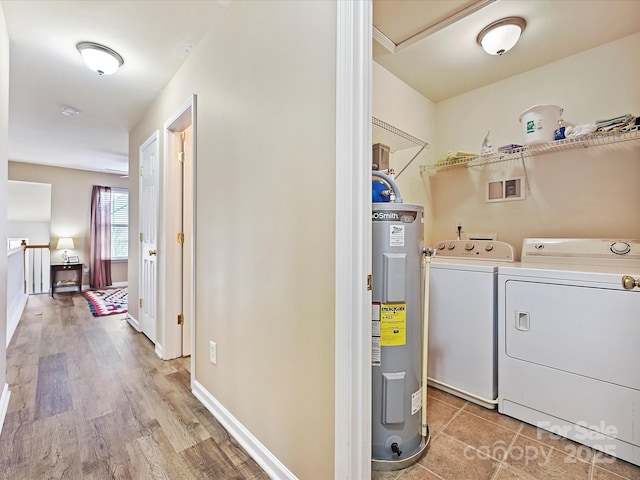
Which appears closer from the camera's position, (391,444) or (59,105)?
(391,444)

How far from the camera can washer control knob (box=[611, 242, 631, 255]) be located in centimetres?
165

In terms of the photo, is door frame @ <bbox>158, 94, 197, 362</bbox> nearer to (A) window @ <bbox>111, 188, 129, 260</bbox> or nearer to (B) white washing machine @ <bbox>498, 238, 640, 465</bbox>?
(B) white washing machine @ <bbox>498, 238, 640, 465</bbox>

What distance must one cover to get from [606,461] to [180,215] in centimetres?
312

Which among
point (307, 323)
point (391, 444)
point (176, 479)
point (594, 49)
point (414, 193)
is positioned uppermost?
point (594, 49)

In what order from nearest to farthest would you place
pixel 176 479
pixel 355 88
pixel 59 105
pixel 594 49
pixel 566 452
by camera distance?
pixel 355 88
pixel 176 479
pixel 566 452
pixel 594 49
pixel 59 105

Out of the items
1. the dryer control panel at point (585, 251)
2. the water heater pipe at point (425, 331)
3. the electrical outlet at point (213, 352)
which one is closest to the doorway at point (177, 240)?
the electrical outlet at point (213, 352)

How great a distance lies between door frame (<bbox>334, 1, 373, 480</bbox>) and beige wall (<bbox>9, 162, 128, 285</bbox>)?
680 centimetres

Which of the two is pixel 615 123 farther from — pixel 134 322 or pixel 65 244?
pixel 65 244

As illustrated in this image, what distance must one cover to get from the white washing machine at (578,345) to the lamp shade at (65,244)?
694 centimetres

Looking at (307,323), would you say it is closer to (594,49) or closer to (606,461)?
(606,461)

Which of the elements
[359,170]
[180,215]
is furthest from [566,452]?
[180,215]

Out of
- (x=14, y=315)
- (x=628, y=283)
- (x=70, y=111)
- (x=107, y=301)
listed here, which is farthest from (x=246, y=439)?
(x=107, y=301)

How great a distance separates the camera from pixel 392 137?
217cm

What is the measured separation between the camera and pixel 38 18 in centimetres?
181
